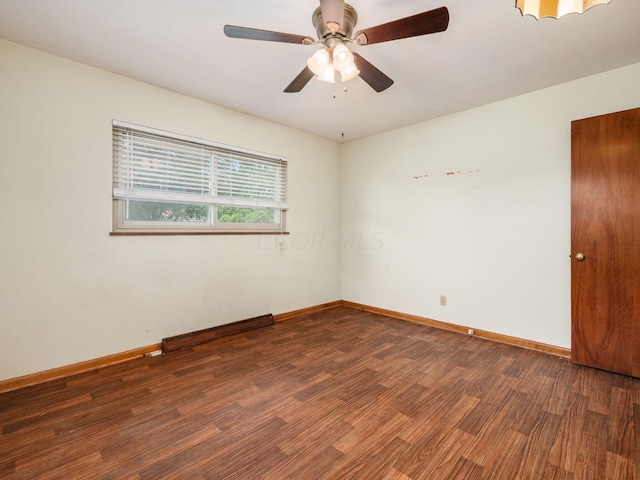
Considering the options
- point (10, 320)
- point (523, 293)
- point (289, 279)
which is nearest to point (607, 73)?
point (523, 293)

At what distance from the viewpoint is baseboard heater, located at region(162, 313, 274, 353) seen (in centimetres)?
284

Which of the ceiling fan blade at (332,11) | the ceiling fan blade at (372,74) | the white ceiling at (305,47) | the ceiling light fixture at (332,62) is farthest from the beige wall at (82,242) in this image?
the ceiling fan blade at (332,11)

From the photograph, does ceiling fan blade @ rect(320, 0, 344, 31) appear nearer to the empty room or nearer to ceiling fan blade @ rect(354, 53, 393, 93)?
the empty room

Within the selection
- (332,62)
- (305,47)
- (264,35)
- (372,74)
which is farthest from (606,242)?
(264,35)

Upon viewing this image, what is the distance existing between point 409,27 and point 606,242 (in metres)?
2.37

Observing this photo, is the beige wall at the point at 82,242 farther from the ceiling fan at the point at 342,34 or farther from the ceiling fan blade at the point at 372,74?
the ceiling fan blade at the point at 372,74

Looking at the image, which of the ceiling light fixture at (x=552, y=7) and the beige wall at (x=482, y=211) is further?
the beige wall at (x=482, y=211)

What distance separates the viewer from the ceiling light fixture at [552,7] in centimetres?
131

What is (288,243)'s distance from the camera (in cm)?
392

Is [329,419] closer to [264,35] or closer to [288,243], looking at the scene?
[264,35]

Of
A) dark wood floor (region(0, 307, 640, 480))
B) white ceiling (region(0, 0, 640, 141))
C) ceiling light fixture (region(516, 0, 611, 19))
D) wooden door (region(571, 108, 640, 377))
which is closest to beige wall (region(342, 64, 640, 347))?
wooden door (region(571, 108, 640, 377))

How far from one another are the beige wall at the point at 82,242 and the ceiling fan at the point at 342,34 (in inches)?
62.5

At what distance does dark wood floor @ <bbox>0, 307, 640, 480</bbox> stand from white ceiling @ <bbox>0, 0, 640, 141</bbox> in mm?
2511

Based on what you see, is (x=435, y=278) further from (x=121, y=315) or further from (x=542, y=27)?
(x=121, y=315)
